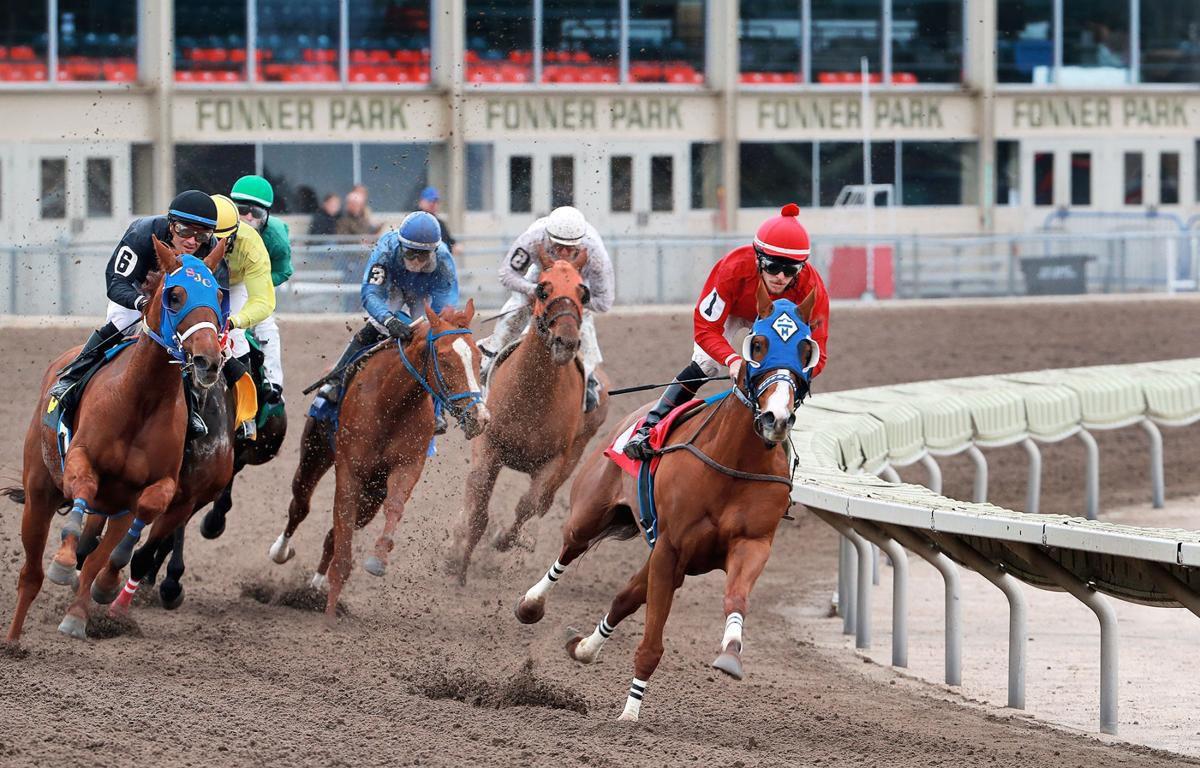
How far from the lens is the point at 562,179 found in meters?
27.6

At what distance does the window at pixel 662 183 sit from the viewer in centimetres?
2844

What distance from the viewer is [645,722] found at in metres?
6.91

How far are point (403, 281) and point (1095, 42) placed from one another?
82.8ft

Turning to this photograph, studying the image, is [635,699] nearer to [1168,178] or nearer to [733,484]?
[733,484]

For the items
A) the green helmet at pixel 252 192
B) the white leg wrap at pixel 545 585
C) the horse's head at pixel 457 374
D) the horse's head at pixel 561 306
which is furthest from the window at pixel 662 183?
the white leg wrap at pixel 545 585

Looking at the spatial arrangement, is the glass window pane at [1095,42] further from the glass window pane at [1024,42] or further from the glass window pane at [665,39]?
the glass window pane at [665,39]

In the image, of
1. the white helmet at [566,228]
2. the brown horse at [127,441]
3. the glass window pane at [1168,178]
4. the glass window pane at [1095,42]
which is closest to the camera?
the brown horse at [127,441]

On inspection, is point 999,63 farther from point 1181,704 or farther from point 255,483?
point 1181,704

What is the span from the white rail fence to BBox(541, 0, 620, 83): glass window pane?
50.3 feet

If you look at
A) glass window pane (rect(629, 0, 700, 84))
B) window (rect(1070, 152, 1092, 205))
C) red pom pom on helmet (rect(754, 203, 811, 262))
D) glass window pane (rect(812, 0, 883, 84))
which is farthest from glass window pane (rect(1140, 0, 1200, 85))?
red pom pom on helmet (rect(754, 203, 811, 262))

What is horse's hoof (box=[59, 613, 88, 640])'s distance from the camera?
7.91 m

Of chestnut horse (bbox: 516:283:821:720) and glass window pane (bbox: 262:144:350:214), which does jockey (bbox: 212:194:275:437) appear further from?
glass window pane (bbox: 262:144:350:214)

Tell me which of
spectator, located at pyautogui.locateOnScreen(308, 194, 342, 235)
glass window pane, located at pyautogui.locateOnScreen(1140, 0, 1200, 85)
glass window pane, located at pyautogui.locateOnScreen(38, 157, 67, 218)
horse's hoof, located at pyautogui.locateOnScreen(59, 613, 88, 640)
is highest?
glass window pane, located at pyautogui.locateOnScreen(1140, 0, 1200, 85)

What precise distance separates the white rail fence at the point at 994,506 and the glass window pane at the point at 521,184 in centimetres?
1384
